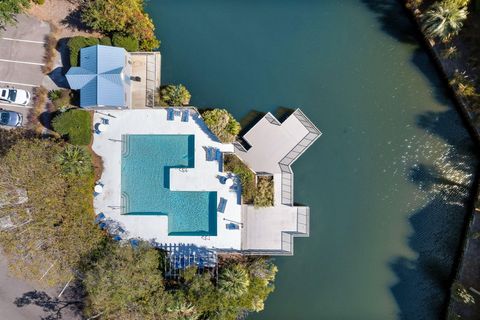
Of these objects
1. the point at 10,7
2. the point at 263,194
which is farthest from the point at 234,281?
the point at 10,7

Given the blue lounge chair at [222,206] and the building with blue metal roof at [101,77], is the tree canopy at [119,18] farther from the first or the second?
the blue lounge chair at [222,206]

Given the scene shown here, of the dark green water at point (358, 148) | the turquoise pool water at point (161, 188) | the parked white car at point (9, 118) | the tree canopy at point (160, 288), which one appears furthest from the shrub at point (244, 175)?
the parked white car at point (9, 118)

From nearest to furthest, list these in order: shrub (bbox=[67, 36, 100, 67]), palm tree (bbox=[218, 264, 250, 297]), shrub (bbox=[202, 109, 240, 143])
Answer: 1. palm tree (bbox=[218, 264, 250, 297])
2. shrub (bbox=[67, 36, 100, 67])
3. shrub (bbox=[202, 109, 240, 143])

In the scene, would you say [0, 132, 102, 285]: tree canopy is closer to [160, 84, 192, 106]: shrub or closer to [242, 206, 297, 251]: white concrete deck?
[160, 84, 192, 106]: shrub

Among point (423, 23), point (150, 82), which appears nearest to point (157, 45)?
point (150, 82)

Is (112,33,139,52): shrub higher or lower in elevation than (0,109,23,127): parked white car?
higher

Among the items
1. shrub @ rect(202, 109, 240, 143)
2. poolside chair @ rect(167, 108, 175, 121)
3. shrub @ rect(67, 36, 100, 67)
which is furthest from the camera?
poolside chair @ rect(167, 108, 175, 121)

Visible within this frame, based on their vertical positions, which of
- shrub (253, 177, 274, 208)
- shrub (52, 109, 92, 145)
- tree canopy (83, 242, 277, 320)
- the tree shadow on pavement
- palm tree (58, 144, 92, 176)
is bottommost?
the tree shadow on pavement

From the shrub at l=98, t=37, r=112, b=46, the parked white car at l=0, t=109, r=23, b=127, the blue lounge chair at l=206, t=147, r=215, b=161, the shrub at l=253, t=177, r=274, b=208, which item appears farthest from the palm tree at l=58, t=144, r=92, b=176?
the shrub at l=253, t=177, r=274, b=208
